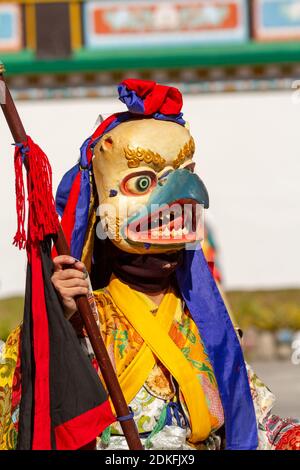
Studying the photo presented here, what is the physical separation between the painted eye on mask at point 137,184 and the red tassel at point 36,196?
23cm

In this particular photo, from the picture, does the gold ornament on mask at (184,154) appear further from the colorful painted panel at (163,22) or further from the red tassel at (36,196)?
the colorful painted panel at (163,22)

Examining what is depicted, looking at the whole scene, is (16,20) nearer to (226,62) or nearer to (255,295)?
(226,62)

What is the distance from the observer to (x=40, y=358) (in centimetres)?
274

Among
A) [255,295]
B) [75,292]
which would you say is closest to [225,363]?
[75,292]

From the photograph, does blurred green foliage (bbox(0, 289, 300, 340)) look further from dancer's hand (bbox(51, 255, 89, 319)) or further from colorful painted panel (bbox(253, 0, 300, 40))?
dancer's hand (bbox(51, 255, 89, 319))

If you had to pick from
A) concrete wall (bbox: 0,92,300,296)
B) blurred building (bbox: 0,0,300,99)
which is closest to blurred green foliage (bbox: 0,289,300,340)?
concrete wall (bbox: 0,92,300,296)

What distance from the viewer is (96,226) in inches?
119

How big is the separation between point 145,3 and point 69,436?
20.3ft

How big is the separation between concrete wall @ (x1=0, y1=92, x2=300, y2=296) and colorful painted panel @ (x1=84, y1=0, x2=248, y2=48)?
1.44 ft

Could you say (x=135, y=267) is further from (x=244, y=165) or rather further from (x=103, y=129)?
(x=244, y=165)

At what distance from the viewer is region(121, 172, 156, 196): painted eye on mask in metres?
2.94

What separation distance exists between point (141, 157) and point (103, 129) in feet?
0.54

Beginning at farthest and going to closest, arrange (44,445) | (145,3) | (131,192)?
(145,3) < (131,192) < (44,445)

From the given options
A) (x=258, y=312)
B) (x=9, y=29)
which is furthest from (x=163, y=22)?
(x=258, y=312)
